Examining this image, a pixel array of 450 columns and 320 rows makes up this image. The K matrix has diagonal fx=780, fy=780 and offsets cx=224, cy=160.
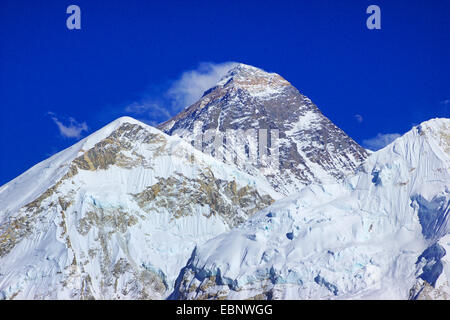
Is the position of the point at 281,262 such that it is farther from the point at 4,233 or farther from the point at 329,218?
the point at 4,233

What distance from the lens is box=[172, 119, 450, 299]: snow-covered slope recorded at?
129 m

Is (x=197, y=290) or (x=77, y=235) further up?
(x=77, y=235)

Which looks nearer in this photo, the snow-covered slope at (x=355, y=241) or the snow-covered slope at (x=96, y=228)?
the snow-covered slope at (x=355, y=241)

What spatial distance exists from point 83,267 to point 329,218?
57223 mm

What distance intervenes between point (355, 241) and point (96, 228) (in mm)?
67524

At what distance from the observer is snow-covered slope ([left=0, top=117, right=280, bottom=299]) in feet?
536

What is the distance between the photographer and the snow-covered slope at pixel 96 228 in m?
163

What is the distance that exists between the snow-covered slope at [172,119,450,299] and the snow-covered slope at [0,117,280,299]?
25.1 meters

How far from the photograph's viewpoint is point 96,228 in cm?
18050

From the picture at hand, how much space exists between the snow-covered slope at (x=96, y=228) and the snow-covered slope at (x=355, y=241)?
82.2 feet

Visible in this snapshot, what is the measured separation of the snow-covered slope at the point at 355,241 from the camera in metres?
129

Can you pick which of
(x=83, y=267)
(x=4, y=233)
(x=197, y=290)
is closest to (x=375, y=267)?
(x=197, y=290)

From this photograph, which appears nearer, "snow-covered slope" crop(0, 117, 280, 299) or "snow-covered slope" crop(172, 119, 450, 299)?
"snow-covered slope" crop(172, 119, 450, 299)
